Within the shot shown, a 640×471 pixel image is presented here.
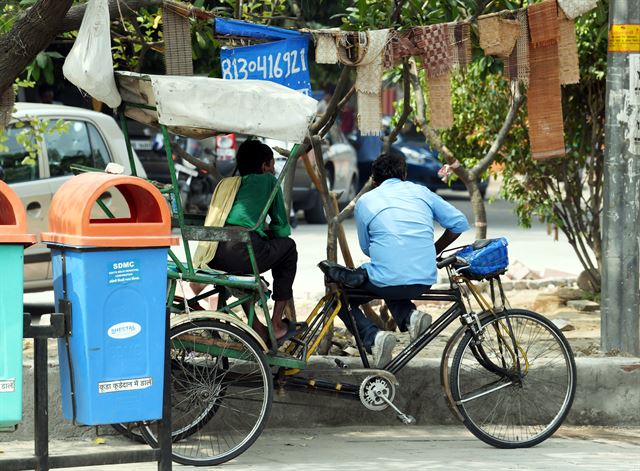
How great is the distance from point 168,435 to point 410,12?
12.4ft

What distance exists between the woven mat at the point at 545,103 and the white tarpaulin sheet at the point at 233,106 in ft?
5.88

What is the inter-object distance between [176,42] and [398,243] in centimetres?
160

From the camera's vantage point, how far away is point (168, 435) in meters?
5.09

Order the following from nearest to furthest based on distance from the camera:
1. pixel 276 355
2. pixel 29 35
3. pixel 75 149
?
pixel 29 35, pixel 276 355, pixel 75 149

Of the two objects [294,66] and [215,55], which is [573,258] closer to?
[215,55]

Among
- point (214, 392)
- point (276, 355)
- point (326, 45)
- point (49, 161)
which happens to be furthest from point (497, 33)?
point (49, 161)

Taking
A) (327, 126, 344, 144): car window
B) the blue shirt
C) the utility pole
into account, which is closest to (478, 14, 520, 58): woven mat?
the utility pole

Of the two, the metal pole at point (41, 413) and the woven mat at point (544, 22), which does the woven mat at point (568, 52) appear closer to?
the woven mat at point (544, 22)

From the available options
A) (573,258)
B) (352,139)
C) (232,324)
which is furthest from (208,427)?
(352,139)

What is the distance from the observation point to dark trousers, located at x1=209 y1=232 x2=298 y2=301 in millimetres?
6160

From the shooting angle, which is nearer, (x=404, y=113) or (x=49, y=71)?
(x=404, y=113)

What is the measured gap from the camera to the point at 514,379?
6.64 metres

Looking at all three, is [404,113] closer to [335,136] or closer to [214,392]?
[214,392]

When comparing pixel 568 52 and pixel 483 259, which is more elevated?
pixel 568 52
